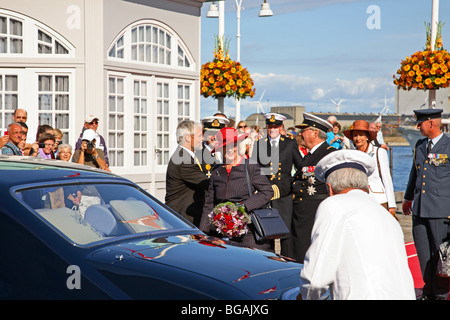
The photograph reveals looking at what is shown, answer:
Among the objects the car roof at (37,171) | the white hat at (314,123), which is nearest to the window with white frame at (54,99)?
the white hat at (314,123)

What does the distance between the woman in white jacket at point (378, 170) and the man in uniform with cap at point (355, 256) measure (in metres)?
4.42

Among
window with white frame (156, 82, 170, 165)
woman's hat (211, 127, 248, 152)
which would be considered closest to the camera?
woman's hat (211, 127, 248, 152)

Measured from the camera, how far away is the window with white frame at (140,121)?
12883 mm

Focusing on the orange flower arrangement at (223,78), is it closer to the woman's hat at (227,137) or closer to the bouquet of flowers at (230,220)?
the woman's hat at (227,137)

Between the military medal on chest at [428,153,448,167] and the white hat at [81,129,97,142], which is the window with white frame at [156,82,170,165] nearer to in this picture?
the white hat at [81,129,97,142]

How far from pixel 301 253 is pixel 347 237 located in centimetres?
458

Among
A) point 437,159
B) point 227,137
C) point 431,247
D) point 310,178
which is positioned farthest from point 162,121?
point 431,247

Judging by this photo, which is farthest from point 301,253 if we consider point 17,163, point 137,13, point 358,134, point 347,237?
point 137,13

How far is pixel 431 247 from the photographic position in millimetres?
7230

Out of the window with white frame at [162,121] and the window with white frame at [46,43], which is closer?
the window with white frame at [46,43]

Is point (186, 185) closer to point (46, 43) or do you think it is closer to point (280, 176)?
point (280, 176)

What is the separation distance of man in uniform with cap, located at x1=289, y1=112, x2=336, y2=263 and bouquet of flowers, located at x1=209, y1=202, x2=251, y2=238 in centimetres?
155

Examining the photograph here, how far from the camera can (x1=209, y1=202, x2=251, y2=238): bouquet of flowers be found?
243 inches

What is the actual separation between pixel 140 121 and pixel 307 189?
6092 millimetres
